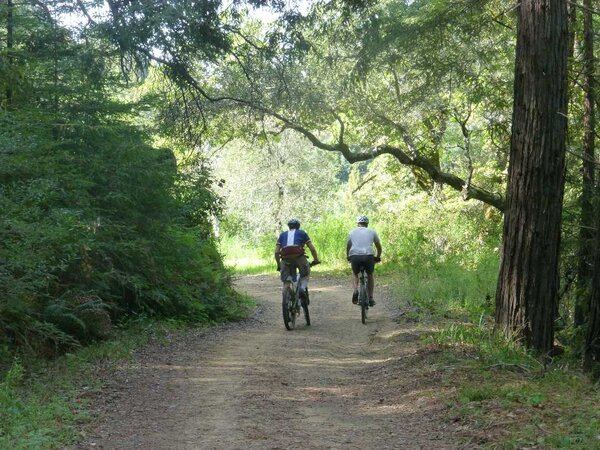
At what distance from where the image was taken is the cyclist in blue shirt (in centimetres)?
1455

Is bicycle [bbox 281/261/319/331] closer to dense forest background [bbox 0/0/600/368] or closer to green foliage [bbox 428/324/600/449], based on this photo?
dense forest background [bbox 0/0/600/368]

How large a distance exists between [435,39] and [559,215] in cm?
522

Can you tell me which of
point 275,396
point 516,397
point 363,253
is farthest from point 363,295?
point 516,397

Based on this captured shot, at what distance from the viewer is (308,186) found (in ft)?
137

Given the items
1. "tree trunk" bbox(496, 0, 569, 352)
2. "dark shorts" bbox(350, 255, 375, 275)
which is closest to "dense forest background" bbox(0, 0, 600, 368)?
"tree trunk" bbox(496, 0, 569, 352)

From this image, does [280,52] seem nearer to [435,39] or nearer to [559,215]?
[435,39]

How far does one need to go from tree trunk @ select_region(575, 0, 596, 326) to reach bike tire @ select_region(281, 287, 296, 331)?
5175 mm

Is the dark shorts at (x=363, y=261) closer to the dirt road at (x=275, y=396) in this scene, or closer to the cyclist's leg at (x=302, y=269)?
the cyclist's leg at (x=302, y=269)

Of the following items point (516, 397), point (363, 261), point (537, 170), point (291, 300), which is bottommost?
point (516, 397)

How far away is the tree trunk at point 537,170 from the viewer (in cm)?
955

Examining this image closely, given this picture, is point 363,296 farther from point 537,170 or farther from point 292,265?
point 537,170

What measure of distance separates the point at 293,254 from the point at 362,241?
157cm

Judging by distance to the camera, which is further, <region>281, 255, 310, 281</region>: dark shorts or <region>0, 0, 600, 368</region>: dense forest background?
<region>281, 255, 310, 281</region>: dark shorts

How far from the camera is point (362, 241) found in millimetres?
15305
